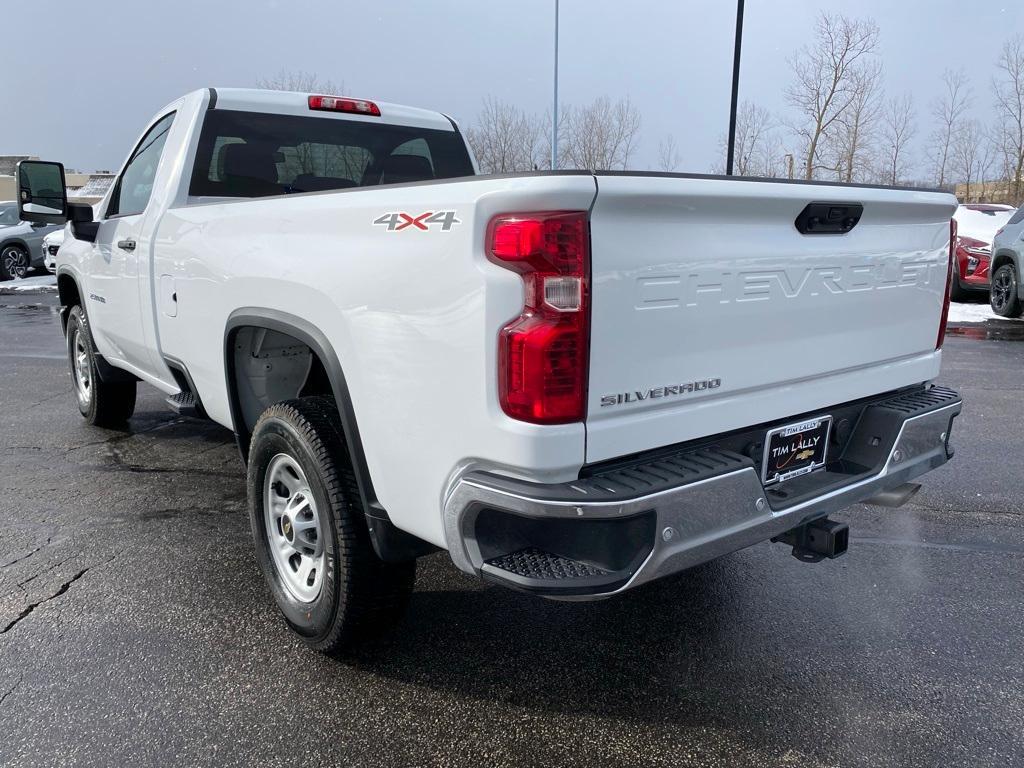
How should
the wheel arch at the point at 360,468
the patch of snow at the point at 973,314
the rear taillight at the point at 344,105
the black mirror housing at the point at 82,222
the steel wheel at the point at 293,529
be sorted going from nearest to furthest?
the wheel arch at the point at 360,468 < the steel wheel at the point at 293,529 < the rear taillight at the point at 344,105 < the black mirror housing at the point at 82,222 < the patch of snow at the point at 973,314

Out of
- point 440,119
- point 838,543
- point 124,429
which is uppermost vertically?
point 440,119

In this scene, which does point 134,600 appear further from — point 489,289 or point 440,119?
point 440,119

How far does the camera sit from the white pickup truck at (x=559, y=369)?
2076 mm

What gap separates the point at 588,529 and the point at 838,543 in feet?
3.41

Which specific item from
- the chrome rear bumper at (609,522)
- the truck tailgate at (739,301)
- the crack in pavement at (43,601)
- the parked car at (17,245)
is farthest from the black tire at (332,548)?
the parked car at (17,245)

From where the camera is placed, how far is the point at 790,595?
3.41m

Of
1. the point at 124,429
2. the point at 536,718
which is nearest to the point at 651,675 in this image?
the point at 536,718

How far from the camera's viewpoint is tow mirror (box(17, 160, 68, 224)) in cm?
504

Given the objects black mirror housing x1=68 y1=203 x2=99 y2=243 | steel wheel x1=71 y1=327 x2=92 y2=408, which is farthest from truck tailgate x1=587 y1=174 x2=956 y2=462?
steel wheel x1=71 y1=327 x2=92 y2=408

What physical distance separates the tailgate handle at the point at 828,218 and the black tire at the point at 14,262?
19661 mm

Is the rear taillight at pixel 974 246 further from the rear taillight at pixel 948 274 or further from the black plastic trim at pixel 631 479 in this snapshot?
the black plastic trim at pixel 631 479

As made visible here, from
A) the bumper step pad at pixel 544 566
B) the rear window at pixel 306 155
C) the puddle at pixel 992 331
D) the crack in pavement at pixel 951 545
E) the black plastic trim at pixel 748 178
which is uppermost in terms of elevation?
the rear window at pixel 306 155

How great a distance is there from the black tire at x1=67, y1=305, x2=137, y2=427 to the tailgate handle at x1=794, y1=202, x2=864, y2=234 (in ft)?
15.5

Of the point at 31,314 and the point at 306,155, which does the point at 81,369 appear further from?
the point at 31,314
